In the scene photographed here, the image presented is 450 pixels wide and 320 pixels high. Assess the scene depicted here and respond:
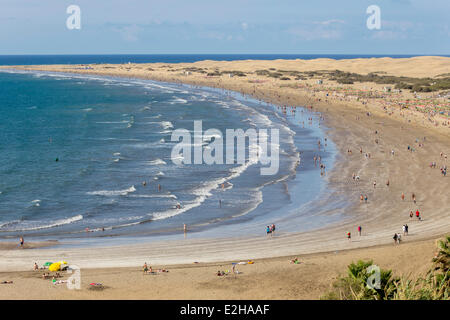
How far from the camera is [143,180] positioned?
48.5 metres

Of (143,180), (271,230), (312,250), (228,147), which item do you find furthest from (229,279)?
(228,147)

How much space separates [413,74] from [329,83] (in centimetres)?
2975

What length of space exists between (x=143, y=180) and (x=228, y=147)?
17.9 meters

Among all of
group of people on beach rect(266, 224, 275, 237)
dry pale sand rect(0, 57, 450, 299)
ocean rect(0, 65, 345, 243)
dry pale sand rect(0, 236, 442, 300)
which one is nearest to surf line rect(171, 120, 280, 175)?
ocean rect(0, 65, 345, 243)

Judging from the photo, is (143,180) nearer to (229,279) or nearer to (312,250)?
(312,250)

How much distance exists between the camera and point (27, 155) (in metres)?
60.1

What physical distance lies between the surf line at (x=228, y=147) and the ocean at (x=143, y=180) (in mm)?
937

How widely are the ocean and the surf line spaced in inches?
36.9

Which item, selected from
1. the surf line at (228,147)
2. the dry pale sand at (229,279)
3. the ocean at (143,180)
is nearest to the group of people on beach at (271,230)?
the ocean at (143,180)

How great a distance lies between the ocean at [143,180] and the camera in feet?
122

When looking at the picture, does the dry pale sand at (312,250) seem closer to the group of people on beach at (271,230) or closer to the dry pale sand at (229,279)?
the dry pale sand at (229,279)

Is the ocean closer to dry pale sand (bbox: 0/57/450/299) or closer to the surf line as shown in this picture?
the surf line
